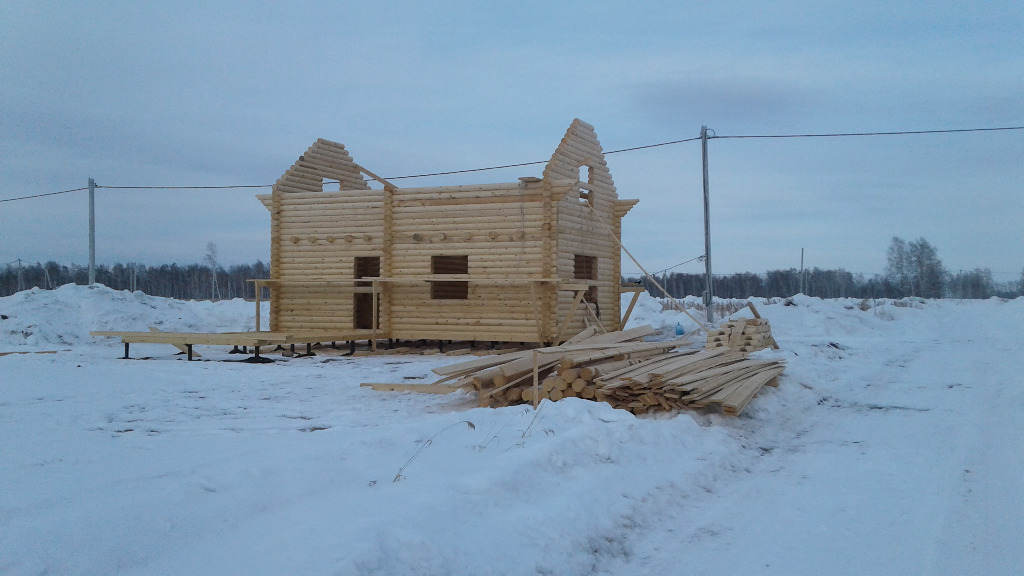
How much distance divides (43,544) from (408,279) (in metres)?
15.9

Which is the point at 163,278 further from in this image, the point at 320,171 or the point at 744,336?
the point at 744,336

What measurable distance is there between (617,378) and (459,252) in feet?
34.8

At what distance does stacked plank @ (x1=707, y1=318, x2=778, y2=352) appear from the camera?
1794 cm

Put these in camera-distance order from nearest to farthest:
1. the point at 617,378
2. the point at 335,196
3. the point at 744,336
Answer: the point at 617,378
the point at 744,336
the point at 335,196

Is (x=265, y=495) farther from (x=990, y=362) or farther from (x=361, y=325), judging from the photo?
(x=361, y=325)

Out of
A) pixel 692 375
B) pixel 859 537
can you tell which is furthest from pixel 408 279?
pixel 859 537

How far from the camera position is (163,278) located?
282 feet

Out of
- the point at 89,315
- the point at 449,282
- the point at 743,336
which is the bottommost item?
the point at 743,336

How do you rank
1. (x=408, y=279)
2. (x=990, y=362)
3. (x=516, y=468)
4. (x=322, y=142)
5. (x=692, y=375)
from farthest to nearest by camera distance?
(x=322, y=142) → (x=408, y=279) → (x=990, y=362) → (x=692, y=375) → (x=516, y=468)

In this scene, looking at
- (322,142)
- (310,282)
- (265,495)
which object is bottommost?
(265,495)

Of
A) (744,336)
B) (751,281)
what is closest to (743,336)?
(744,336)

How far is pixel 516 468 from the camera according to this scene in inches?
237

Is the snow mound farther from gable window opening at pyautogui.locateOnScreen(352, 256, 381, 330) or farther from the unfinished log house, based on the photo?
the unfinished log house

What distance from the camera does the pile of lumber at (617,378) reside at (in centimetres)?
954
